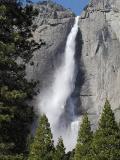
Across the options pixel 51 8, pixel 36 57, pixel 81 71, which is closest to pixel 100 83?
pixel 81 71

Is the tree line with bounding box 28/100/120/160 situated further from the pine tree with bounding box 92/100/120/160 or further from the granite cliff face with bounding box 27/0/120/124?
the granite cliff face with bounding box 27/0/120/124

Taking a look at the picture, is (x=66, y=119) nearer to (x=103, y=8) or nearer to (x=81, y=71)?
(x=81, y=71)

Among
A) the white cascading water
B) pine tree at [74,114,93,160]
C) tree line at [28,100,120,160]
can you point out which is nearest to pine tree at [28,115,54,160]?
tree line at [28,100,120,160]

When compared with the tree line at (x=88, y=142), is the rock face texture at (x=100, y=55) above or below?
above

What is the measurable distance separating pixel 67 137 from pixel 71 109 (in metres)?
6.78

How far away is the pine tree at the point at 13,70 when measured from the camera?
23.9 metres

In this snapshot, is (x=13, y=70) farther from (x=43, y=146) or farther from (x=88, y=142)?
(x=88, y=142)

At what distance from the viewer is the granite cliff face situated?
123000 millimetres

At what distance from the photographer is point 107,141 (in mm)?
28609

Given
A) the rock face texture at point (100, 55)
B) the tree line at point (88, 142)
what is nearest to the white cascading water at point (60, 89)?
the rock face texture at point (100, 55)

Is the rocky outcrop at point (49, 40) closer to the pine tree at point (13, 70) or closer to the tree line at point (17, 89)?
the tree line at point (17, 89)

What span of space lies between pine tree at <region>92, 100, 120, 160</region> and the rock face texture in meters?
87.1

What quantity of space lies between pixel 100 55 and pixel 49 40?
12.2 meters

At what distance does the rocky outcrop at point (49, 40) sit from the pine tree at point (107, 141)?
94843 mm
